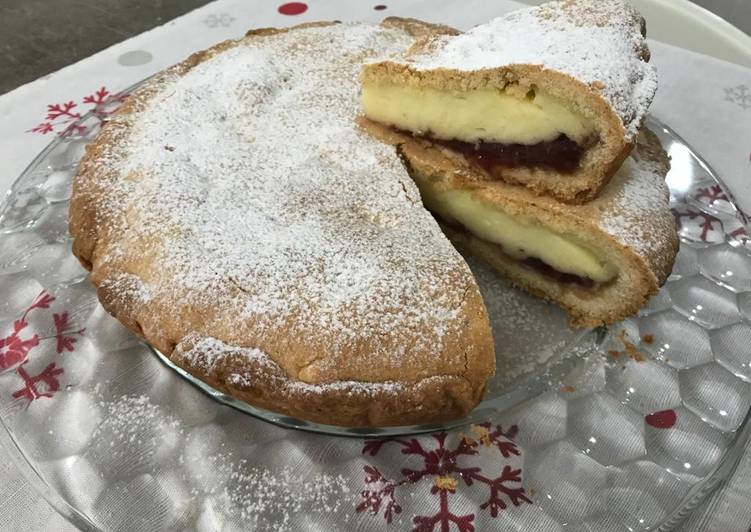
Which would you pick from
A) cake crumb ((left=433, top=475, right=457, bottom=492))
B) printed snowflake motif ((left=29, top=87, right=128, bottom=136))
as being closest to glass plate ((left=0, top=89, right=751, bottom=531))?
cake crumb ((left=433, top=475, right=457, bottom=492))

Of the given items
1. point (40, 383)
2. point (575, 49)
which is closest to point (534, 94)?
point (575, 49)

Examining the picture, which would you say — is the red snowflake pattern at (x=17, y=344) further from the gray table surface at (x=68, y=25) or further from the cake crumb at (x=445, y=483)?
the gray table surface at (x=68, y=25)

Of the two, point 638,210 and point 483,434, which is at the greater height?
point 638,210

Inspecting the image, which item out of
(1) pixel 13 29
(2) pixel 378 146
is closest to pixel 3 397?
(2) pixel 378 146

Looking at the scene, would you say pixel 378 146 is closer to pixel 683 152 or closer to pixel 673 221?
pixel 673 221

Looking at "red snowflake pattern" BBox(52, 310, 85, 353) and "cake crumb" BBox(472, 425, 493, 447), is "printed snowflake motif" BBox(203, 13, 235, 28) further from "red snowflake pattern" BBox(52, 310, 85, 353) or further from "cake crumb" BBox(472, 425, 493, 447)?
"cake crumb" BBox(472, 425, 493, 447)

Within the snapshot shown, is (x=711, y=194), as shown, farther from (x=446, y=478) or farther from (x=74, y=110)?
(x=74, y=110)

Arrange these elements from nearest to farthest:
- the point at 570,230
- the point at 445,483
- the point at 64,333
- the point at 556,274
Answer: the point at 445,483 → the point at 64,333 → the point at 570,230 → the point at 556,274

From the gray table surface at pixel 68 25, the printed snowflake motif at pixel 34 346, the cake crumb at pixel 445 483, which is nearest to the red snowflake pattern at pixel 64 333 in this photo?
the printed snowflake motif at pixel 34 346
